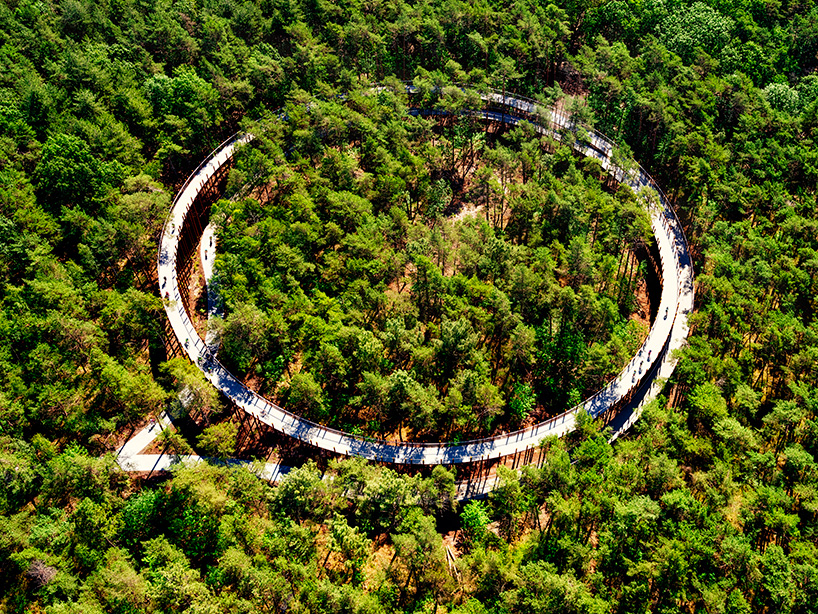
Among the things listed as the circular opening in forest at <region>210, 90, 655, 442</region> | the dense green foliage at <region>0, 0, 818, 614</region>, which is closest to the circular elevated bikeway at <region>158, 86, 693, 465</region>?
the circular opening in forest at <region>210, 90, 655, 442</region>

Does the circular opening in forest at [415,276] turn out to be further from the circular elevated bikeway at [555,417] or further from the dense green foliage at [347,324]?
the dense green foliage at [347,324]

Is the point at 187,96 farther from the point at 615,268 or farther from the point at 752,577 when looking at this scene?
the point at 752,577

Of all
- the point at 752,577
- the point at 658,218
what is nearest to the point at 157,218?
the point at 658,218

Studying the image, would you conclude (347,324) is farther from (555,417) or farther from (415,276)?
(555,417)

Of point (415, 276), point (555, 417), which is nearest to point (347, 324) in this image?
point (415, 276)

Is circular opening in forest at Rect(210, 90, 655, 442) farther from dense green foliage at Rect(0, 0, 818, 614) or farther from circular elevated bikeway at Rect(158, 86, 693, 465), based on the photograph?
dense green foliage at Rect(0, 0, 818, 614)

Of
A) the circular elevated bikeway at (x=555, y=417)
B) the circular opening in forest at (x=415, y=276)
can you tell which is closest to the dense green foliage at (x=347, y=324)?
the circular elevated bikeway at (x=555, y=417)

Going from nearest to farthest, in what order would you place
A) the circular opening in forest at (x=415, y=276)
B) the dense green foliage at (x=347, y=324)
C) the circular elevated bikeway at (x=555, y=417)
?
the dense green foliage at (x=347, y=324) < the circular elevated bikeway at (x=555, y=417) < the circular opening in forest at (x=415, y=276)
